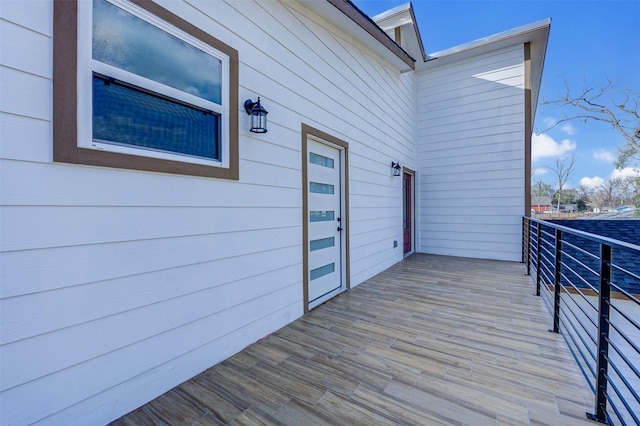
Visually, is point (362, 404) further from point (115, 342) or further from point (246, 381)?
point (115, 342)

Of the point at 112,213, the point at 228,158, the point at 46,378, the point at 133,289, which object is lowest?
the point at 46,378

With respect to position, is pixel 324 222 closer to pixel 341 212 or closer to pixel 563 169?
pixel 341 212

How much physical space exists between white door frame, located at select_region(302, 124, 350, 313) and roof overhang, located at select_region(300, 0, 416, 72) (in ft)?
4.71

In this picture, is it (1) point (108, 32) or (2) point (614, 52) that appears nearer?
(1) point (108, 32)

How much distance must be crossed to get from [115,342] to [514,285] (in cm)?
480

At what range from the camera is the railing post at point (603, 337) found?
5.00ft

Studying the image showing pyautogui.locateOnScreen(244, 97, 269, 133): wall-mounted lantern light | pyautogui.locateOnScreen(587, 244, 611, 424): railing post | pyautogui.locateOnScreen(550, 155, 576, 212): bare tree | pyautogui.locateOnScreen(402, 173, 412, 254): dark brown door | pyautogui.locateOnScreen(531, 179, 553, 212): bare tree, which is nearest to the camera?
pyautogui.locateOnScreen(587, 244, 611, 424): railing post

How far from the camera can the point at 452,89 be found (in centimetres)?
655

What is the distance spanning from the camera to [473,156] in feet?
20.7

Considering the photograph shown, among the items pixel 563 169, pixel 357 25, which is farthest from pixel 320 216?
pixel 563 169

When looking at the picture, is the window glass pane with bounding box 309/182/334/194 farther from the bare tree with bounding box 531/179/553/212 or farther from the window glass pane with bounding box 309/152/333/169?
the bare tree with bounding box 531/179/553/212

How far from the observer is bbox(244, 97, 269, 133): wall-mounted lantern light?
2.37 meters

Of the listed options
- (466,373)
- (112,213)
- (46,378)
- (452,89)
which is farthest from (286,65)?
(452,89)

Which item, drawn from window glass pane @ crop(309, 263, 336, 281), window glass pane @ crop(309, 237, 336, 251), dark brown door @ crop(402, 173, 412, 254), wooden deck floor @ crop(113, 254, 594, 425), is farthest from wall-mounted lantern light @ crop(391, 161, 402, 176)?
wooden deck floor @ crop(113, 254, 594, 425)
